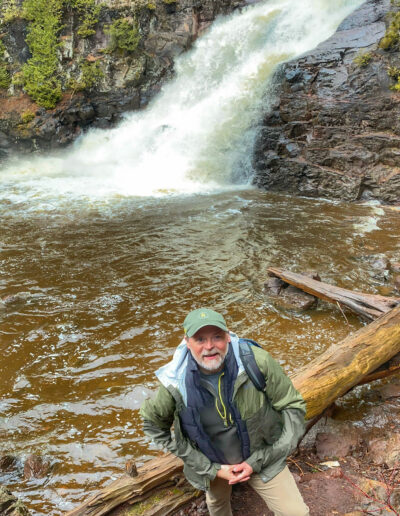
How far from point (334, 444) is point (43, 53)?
22.3 metres

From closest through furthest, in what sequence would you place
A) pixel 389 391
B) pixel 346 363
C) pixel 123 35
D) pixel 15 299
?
pixel 346 363, pixel 389 391, pixel 15 299, pixel 123 35

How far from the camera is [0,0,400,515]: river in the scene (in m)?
4.45

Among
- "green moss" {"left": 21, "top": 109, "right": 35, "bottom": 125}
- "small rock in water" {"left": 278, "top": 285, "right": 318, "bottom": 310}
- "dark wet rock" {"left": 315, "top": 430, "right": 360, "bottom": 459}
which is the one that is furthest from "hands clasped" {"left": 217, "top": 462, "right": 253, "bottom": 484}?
"green moss" {"left": 21, "top": 109, "right": 35, "bottom": 125}

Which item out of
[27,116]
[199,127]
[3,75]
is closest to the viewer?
[199,127]

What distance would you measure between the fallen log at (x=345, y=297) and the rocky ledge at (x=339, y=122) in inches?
323

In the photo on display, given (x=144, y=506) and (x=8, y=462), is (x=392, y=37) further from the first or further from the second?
(x=8, y=462)

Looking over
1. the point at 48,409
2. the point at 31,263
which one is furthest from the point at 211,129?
the point at 48,409

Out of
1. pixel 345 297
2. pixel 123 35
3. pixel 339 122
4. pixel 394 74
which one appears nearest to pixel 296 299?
pixel 345 297

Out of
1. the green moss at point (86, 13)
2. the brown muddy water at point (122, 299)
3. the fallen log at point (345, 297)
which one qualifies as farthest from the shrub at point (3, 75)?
the fallen log at point (345, 297)

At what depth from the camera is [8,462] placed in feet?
12.4

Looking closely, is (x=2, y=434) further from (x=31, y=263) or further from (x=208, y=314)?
(x=31, y=263)

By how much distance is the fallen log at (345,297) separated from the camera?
5.81m

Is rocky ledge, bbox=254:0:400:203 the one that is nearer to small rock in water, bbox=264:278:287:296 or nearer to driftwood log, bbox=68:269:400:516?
small rock in water, bbox=264:278:287:296

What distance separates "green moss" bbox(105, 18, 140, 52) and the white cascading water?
2.54 m
